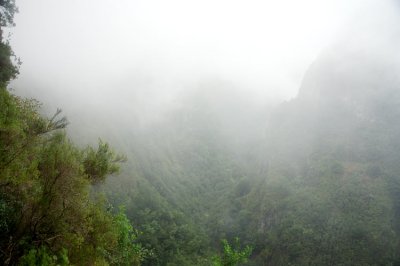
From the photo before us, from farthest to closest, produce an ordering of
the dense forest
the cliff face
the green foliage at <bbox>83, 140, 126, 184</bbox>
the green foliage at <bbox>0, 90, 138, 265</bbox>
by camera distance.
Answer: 1. the cliff face
2. the green foliage at <bbox>83, 140, 126, 184</bbox>
3. the dense forest
4. the green foliage at <bbox>0, 90, 138, 265</bbox>

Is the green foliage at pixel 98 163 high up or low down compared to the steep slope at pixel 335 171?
down

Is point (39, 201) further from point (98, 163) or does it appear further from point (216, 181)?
point (216, 181)

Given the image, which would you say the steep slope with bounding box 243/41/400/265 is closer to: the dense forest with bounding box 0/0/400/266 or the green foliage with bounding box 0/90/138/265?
the dense forest with bounding box 0/0/400/266

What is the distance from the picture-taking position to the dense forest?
10.9 m

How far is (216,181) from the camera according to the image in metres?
149

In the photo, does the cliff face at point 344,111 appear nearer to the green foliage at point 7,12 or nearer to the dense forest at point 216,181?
the dense forest at point 216,181

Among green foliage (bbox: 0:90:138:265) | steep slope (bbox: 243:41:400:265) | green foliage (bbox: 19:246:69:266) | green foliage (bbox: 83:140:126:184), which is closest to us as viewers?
green foliage (bbox: 19:246:69:266)

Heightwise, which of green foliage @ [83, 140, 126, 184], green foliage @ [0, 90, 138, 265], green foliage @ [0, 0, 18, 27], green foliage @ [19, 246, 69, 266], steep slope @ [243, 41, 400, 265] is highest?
steep slope @ [243, 41, 400, 265]

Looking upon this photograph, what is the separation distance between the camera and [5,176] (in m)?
10.0

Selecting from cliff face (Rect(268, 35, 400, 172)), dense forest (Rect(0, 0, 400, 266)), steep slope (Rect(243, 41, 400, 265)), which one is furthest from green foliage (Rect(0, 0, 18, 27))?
cliff face (Rect(268, 35, 400, 172))

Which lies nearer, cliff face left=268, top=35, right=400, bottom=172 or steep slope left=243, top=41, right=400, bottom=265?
steep slope left=243, top=41, right=400, bottom=265

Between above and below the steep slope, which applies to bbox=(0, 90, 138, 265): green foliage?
below

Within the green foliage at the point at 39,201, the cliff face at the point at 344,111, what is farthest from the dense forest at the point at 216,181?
the cliff face at the point at 344,111

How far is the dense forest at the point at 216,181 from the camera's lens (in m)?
10.9
